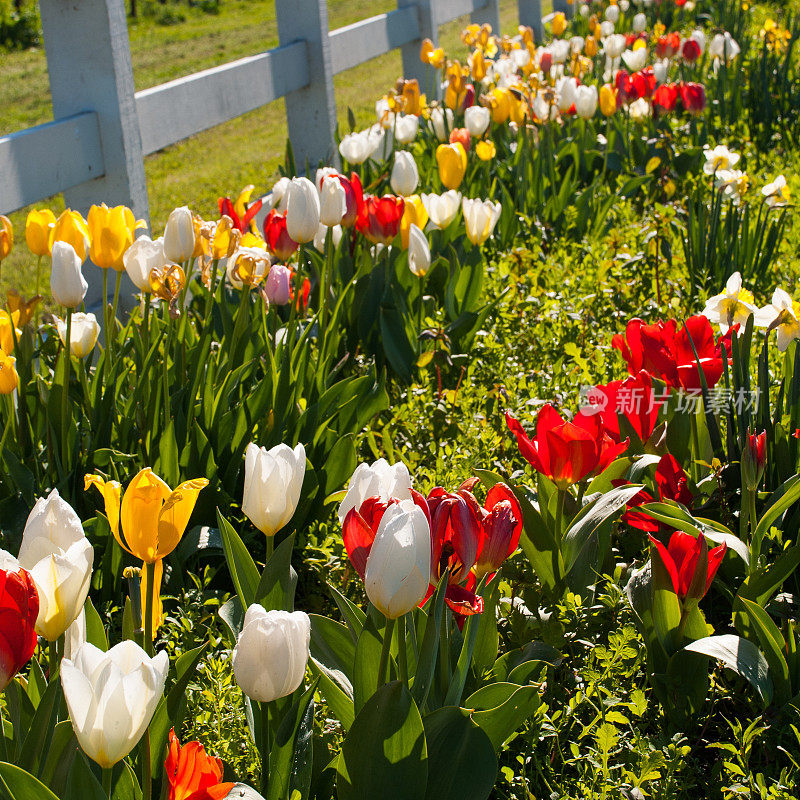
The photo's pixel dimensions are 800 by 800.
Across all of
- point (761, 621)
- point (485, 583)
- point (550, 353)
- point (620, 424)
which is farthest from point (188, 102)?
point (761, 621)

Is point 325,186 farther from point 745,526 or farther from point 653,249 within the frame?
point 653,249

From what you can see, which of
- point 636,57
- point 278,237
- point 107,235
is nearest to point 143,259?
point 107,235

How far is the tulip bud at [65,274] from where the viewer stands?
1.77 m

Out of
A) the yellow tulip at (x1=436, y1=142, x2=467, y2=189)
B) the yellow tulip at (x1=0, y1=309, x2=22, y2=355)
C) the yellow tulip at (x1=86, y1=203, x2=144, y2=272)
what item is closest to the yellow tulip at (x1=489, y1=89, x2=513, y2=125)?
the yellow tulip at (x1=436, y1=142, x2=467, y2=189)

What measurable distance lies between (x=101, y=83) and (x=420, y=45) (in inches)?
130

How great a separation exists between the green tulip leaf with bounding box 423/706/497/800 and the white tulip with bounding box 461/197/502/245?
1.88 meters

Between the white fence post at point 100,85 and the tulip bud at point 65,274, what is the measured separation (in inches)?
53.0

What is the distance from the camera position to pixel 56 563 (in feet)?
3.22

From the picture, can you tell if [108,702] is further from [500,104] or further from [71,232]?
[500,104]

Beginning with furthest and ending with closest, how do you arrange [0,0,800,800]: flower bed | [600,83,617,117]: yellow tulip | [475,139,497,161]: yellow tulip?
[600,83,617,117]: yellow tulip, [475,139,497,161]: yellow tulip, [0,0,800,800]: flower bed

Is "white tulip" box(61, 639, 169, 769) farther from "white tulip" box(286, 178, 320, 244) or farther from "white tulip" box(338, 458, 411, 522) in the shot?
"white tulip" box(286, 178, 320, 244)

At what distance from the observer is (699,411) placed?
1899 millimetres

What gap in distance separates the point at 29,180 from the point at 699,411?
6.59 feet

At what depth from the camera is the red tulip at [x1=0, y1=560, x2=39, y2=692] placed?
915 millimetres
